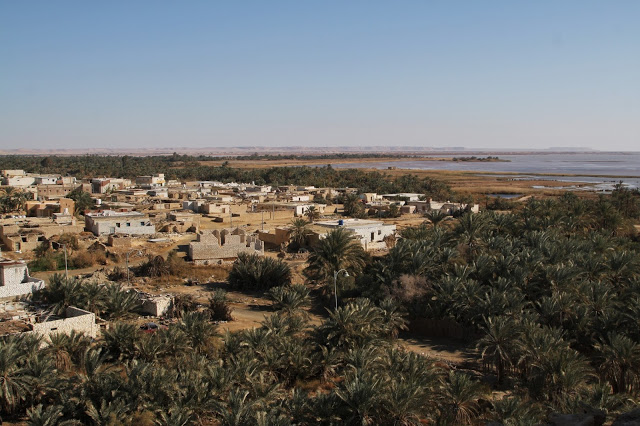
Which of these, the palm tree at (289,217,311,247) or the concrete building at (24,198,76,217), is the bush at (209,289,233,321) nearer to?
the palm tree at (289,217,311,247)

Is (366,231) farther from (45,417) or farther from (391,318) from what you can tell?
(45,417)

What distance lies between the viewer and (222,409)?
11.6 metres

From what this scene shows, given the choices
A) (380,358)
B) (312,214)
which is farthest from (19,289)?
(312,214)

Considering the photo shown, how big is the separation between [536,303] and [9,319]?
1739cm

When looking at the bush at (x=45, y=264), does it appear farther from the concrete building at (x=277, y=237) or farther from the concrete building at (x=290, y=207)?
the concrete building at (x=290, y=207)

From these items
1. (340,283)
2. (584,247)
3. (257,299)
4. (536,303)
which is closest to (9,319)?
(257,299)

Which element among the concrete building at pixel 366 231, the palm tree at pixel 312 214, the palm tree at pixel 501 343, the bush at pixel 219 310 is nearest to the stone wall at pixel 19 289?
the bush at pixel 219 310

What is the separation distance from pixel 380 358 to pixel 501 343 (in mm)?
3940

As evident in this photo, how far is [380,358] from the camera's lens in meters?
14.7

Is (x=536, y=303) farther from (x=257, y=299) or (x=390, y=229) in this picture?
(x=390, y=229)

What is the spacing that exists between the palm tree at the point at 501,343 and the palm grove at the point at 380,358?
4 centimetres

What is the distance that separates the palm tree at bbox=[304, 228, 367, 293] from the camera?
25.0 metres

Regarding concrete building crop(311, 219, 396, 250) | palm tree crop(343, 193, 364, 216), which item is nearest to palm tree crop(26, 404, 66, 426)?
concrete building crop(311, 219, 396, 250)

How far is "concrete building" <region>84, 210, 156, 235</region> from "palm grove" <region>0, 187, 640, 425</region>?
1743 centimetres
